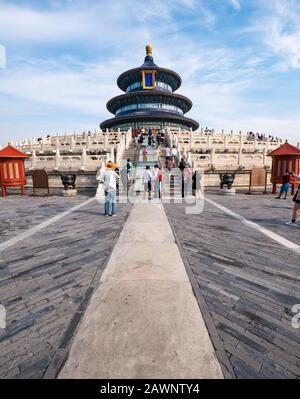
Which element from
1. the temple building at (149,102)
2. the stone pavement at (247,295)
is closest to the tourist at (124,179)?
the stone pavement at (247,295)

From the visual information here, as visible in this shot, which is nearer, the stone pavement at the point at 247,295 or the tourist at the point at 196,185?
the stone pavement at the point at 247,295

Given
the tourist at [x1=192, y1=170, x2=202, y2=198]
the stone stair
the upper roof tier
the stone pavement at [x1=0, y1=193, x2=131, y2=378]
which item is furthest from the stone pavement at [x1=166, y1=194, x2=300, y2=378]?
the upper roof tier

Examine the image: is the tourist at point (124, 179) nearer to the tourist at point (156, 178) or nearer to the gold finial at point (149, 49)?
the tourist at point (156, 178)

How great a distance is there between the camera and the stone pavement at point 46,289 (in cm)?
212

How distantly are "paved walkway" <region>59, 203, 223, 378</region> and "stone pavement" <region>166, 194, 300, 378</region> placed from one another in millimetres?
194

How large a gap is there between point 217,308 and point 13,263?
3.55 metres

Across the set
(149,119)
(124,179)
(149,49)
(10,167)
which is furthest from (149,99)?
(10,167)

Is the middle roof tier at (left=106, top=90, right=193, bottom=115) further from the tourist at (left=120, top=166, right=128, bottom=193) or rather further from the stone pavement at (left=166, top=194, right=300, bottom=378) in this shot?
the stone pavement at (left=166, top=194, right=300, bottom=378)

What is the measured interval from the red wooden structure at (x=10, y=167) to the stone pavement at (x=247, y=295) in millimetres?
12829

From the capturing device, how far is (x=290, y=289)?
3291mm

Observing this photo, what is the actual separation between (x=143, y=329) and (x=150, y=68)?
193 feet

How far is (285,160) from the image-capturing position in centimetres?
1441

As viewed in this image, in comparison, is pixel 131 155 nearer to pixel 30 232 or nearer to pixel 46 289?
pixel 30 232

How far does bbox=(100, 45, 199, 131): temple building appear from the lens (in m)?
48.2
